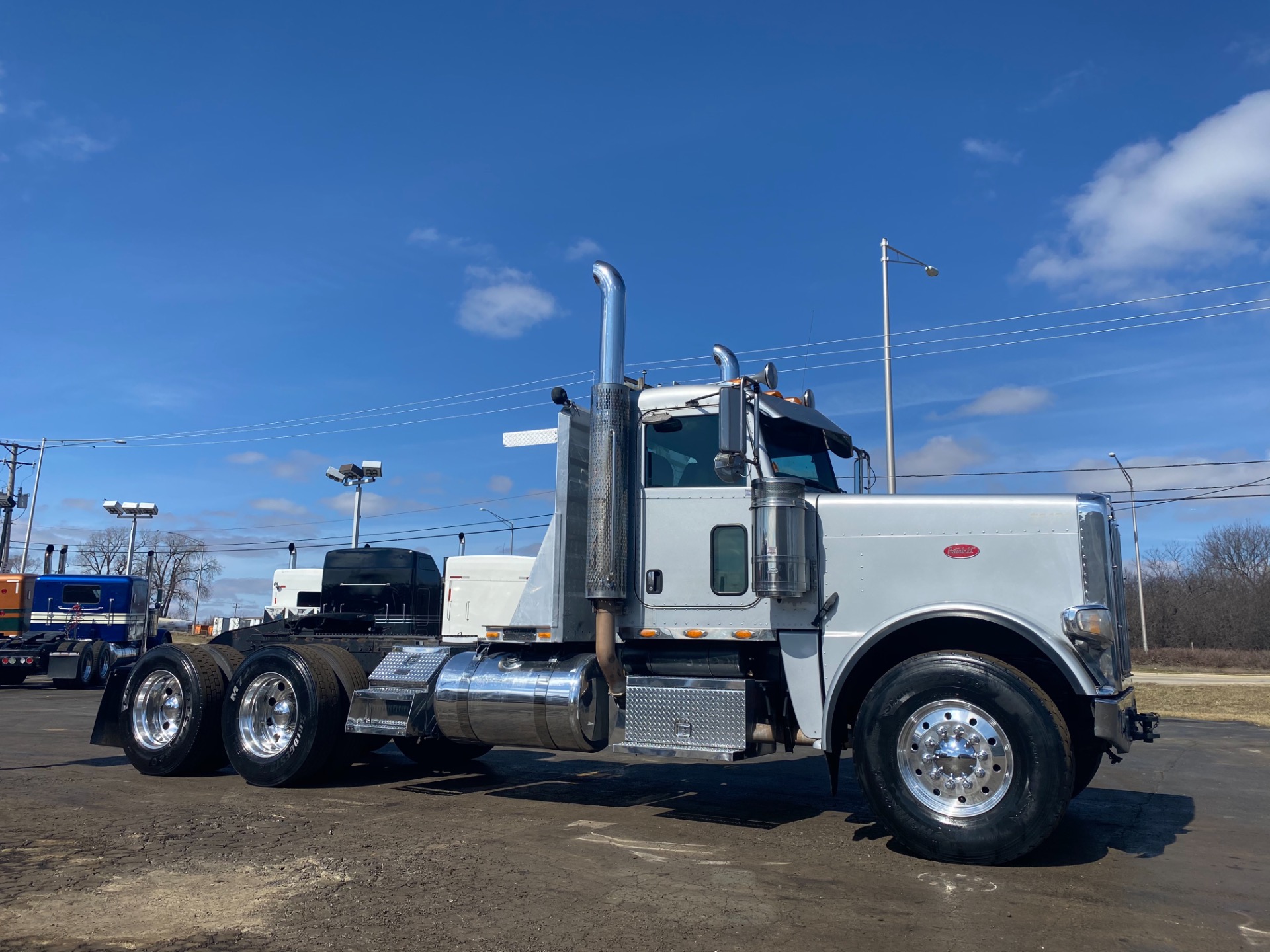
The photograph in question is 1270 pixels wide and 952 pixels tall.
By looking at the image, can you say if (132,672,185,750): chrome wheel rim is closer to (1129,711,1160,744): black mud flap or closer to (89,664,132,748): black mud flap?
(89,664,132,748): black mud flap

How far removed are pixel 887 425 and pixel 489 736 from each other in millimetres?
14706

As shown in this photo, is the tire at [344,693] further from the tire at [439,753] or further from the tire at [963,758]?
the tire at [963,758]

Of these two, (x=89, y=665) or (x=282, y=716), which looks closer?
(x=282, y=716)

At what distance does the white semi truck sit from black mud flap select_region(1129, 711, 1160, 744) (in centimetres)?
3

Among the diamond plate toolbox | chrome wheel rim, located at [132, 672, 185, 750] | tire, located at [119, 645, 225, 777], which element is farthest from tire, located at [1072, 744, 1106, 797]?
chrome wheel rim, located at [132, 672, 185, 750]

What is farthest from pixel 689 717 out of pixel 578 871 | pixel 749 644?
pixel 578 871

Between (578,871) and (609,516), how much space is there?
282 cm

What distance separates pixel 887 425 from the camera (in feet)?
68.0

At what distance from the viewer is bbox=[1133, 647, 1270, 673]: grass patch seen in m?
46.2

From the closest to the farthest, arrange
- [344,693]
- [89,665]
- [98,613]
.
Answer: [344,693] → [89,665] → [98,613]

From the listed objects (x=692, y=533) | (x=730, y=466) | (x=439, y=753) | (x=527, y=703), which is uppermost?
(x=730, y=466)

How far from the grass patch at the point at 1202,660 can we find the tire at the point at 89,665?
41.4 metres

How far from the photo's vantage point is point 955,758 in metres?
6.21

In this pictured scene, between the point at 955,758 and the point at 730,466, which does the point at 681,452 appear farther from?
the point at 955,758
